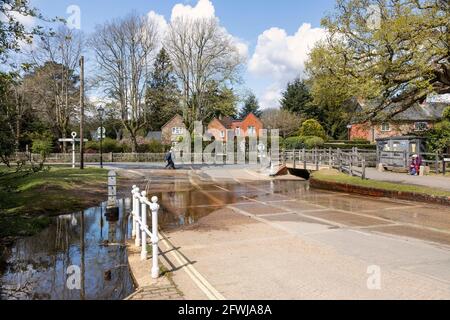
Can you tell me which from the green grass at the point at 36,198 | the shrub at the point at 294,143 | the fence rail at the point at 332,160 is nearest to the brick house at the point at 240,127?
the shrub at the point at 294,143

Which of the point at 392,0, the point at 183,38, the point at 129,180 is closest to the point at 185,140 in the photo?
the point at 183,38

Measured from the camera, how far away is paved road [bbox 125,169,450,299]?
16.1 ft

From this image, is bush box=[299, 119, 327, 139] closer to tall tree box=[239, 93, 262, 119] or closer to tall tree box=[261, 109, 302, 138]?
tall tree box=[261, 109, 302, 138]

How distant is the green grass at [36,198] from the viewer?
931 centimetres

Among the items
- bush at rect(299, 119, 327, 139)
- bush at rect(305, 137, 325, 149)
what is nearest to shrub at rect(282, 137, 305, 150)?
Result: bush at rect(305, 137, 325, 149)

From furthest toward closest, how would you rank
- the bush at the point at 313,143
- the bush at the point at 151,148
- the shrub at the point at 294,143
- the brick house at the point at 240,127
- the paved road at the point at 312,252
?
the brick house at the point at 240,127 < the bush at the point at 151,148 < the shrub at the point at 294,143 < the bush at the point at 313,143 < the paved road at the point at 312,252

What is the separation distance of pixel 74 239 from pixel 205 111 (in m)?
37.9

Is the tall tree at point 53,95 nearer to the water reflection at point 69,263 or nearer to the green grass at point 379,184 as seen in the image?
the green grass at point 379,184

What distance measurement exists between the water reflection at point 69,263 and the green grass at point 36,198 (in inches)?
27.0

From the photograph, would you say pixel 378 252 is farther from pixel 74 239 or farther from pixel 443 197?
pixel 443 197

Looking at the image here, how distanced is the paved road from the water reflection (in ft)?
3.03
